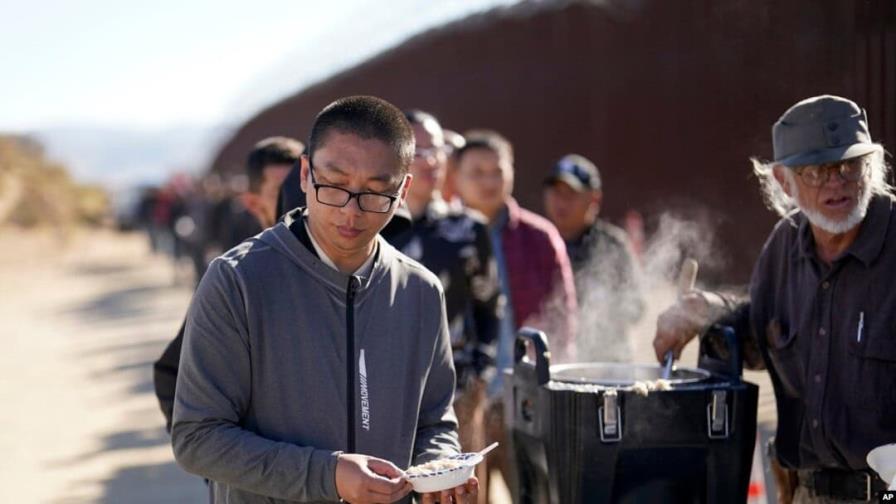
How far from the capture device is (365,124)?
3076mm

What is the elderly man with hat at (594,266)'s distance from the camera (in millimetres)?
5934

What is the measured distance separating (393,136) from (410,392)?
2.04ft

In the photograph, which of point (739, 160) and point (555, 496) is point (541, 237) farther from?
point (555, 496)

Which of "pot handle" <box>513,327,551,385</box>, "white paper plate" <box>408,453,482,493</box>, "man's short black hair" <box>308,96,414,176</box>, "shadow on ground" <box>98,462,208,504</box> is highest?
"man's short black hair" <box>308,96,414,176</box>

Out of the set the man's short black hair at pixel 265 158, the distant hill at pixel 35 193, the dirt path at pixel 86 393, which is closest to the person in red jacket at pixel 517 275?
the man's short black hair at pixel 265 158

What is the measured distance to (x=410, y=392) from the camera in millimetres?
3150

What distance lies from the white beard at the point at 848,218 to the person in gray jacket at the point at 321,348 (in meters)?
1.31

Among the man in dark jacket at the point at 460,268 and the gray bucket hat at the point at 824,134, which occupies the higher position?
the gray bucket hat at the point at 824,134

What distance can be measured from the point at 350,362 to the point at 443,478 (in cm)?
35

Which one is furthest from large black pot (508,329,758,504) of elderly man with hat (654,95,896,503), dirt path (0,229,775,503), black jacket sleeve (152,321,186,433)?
dirt path (0,229,775,503)

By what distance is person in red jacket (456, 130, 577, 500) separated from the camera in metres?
5.86

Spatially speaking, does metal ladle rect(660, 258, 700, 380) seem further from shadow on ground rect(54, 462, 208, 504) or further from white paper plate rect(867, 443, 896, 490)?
shadow on ground rect(54, 462, 208, 504)

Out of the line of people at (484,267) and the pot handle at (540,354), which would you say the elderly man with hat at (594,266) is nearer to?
the line of people at (484,267)

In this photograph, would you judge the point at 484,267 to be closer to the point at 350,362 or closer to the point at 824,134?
the point at 824,134
